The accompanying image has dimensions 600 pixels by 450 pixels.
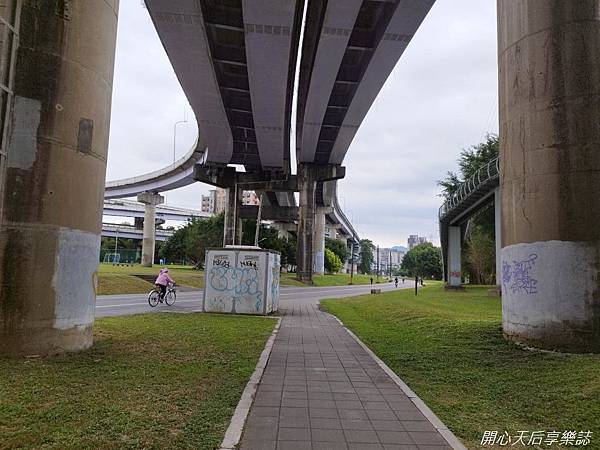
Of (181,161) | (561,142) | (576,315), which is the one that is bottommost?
(576,315)

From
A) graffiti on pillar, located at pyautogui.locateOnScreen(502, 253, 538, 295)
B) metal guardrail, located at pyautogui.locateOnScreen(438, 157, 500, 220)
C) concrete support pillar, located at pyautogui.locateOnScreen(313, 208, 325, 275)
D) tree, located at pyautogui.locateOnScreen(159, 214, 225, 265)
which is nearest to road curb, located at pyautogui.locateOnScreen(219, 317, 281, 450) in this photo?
graffiti on pillar, located at pyautogui.locateOnScreen(502, 253, 538, 295)

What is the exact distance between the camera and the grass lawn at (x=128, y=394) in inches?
183

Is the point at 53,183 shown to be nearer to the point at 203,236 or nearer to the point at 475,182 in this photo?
the point at 475,182

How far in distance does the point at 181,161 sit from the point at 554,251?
164 ft

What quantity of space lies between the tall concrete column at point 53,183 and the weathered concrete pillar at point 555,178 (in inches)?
329

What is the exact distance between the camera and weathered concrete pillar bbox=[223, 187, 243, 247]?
58281mm

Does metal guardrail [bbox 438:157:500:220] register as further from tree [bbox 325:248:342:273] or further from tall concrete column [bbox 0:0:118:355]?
tree [bbox 325:248:342:273]

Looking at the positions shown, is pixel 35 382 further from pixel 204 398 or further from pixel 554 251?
pixel 554 251

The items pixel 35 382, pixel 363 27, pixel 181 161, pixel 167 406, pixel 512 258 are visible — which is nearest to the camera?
pixel 167 406

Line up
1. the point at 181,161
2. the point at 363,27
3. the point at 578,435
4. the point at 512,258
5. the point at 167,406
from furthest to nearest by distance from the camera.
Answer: the point at 181,161 → the point at 363,27 → the point at 512,258 → the point at 167,406 → the point at 578,435

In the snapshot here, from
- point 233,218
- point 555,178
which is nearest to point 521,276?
point 555,178

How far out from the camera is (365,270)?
16175 cm

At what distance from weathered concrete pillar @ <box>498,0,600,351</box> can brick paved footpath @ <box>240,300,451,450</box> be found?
11.6ft

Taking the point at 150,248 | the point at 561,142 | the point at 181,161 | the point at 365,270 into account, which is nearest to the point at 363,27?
the point at 561,142
